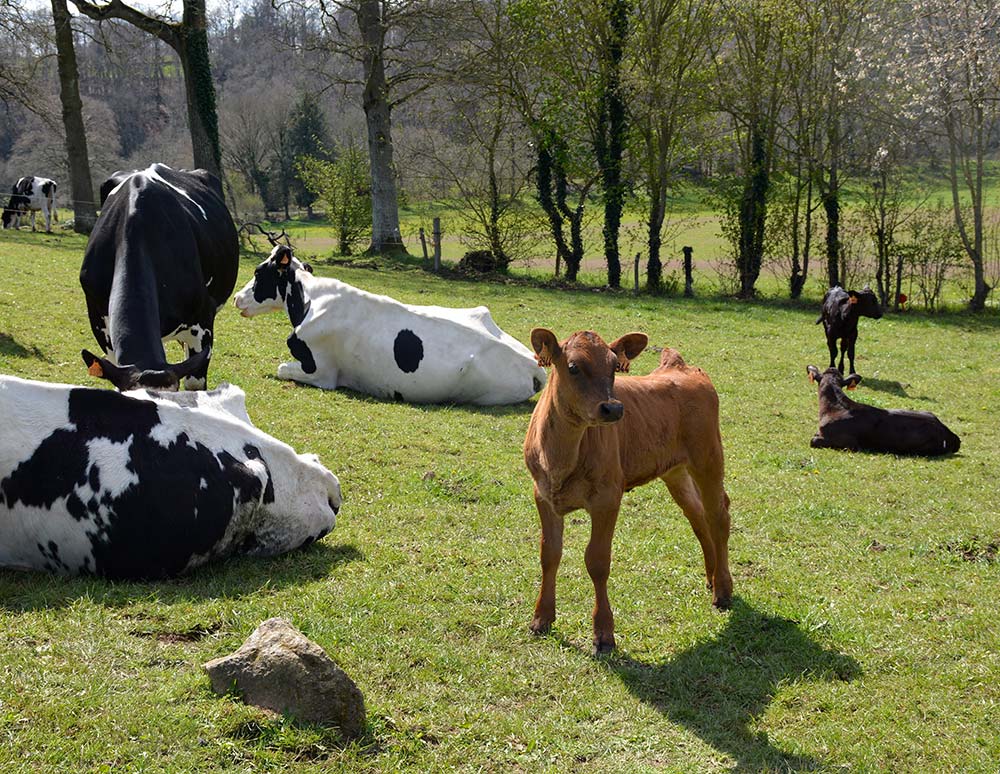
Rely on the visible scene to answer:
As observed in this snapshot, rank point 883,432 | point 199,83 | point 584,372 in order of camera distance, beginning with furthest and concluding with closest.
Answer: point 199,83 → point 883,432 → point 584,372

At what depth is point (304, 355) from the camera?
12.8 m

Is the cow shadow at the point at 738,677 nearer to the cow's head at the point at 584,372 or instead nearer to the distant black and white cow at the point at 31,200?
the cow's head at the point at 584,372

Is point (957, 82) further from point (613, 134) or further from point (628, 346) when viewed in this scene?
point (628, 346)

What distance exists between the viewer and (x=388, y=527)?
766 centimetres

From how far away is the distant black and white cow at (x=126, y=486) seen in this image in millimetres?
5906

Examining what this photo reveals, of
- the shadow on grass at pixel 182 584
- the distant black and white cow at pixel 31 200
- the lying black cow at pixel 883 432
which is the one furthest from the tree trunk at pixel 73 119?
the shadow on grass at pixel 182 584

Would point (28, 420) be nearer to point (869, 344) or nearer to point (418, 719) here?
point (418, 719)

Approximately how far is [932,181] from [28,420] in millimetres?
26753

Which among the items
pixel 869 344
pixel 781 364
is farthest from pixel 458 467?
pixel 869 344

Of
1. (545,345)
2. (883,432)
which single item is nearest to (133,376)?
(545,345)

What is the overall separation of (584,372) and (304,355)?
8062 mm

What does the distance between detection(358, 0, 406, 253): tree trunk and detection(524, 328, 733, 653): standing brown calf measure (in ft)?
84.8

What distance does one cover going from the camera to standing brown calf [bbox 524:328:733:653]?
536 centimetres

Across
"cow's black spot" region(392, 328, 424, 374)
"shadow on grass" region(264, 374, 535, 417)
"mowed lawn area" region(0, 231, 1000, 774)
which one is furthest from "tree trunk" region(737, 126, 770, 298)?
"mowed lawn area" region(0, 231, 1000, 774)
